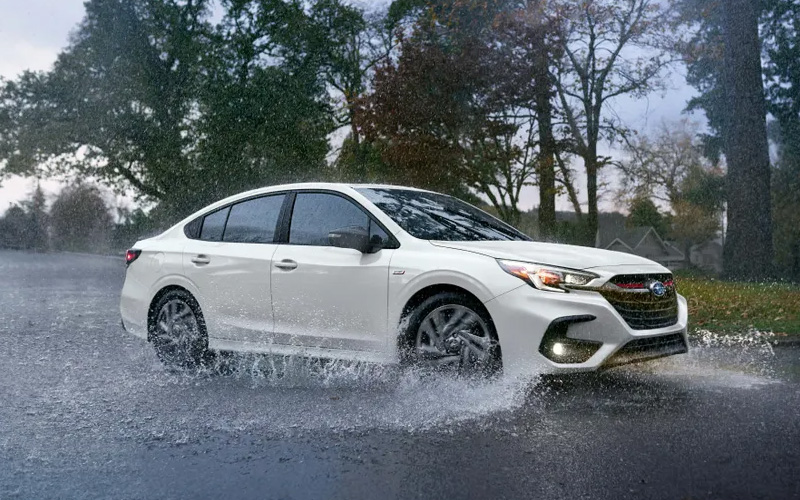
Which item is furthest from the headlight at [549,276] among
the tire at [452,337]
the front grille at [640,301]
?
the tire at [452,337]

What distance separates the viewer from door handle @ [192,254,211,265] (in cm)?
749

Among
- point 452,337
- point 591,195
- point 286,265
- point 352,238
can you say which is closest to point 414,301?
point 452,337

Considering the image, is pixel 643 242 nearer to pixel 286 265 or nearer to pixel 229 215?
pixel 229 215

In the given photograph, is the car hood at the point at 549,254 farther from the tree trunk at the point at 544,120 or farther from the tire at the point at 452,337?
the tree trunk at the point at 544,120

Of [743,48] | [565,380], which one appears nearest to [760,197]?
[743,48]

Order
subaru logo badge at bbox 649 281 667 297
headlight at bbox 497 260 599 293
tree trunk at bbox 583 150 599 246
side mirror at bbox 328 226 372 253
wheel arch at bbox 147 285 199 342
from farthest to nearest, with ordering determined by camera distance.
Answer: tree trunk at bbox 583 150 599 246
wheel arch at bbox 147 285 199 342
side mirror at bbox 328 226 372 253
subaru logo badge at bbox 649 281 667 297
headlight at bbox 497 260 599 293

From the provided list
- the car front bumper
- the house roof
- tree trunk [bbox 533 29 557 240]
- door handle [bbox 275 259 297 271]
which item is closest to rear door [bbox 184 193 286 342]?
door handle [bbox 275 259 297 271]

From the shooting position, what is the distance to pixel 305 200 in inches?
283

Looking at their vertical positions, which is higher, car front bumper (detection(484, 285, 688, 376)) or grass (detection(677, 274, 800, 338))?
car front bumper (detection(484, 285, 688, 376))

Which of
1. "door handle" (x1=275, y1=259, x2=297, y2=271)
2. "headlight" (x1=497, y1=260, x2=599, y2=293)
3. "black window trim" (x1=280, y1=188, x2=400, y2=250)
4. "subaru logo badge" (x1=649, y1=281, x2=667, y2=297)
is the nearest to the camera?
"headlight" (x1=497, y1=260, x2=599, y2=293)

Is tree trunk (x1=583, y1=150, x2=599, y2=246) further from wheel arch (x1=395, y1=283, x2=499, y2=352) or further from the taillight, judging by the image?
wheel arch (x1=395, y1=283, x2=499, y2=352)

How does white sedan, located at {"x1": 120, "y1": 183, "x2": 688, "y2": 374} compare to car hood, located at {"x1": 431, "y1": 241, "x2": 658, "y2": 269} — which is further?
car hood, located at {"x1": 431, "y1": 241, "x2": 658, "y2": 269}

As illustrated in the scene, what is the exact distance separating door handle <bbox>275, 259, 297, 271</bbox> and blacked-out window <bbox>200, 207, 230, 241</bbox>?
1.00 m

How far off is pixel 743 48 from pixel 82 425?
1915cm
